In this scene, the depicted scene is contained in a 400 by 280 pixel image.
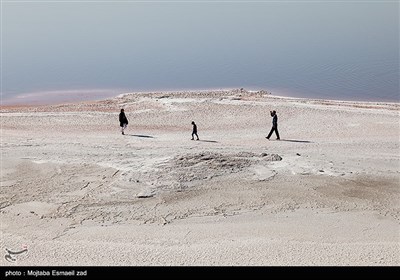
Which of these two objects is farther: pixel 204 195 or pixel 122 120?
pixel 122 120

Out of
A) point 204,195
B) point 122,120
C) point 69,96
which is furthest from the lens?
point 69,96

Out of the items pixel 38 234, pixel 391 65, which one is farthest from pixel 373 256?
pixel 391 65

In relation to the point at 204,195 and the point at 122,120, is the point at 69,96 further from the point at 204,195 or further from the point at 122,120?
the point at 204,195

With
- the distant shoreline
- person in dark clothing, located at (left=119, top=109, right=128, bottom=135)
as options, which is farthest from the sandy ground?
the distant shoreline

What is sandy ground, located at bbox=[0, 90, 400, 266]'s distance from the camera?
433 inches

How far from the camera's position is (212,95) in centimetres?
3444

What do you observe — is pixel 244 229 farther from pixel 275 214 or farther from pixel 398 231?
pixel 398 231

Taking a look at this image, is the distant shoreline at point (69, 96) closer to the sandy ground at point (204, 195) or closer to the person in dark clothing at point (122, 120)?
the sandy ground at point (204, 195)

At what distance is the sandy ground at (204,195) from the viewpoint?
11005 mm

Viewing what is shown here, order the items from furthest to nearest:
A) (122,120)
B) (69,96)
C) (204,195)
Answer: (69,96) < (122,120) < (204,195)

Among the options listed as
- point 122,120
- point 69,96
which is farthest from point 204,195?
point 69,96

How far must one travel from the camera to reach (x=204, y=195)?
14.3m

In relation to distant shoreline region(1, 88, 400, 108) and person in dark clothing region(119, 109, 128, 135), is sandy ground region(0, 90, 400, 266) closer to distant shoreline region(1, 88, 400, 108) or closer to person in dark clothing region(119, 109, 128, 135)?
person in dark clothing region(119, 109, 128, 135)

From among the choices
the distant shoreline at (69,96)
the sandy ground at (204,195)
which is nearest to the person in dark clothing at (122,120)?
the sandy ground at (204,195)
